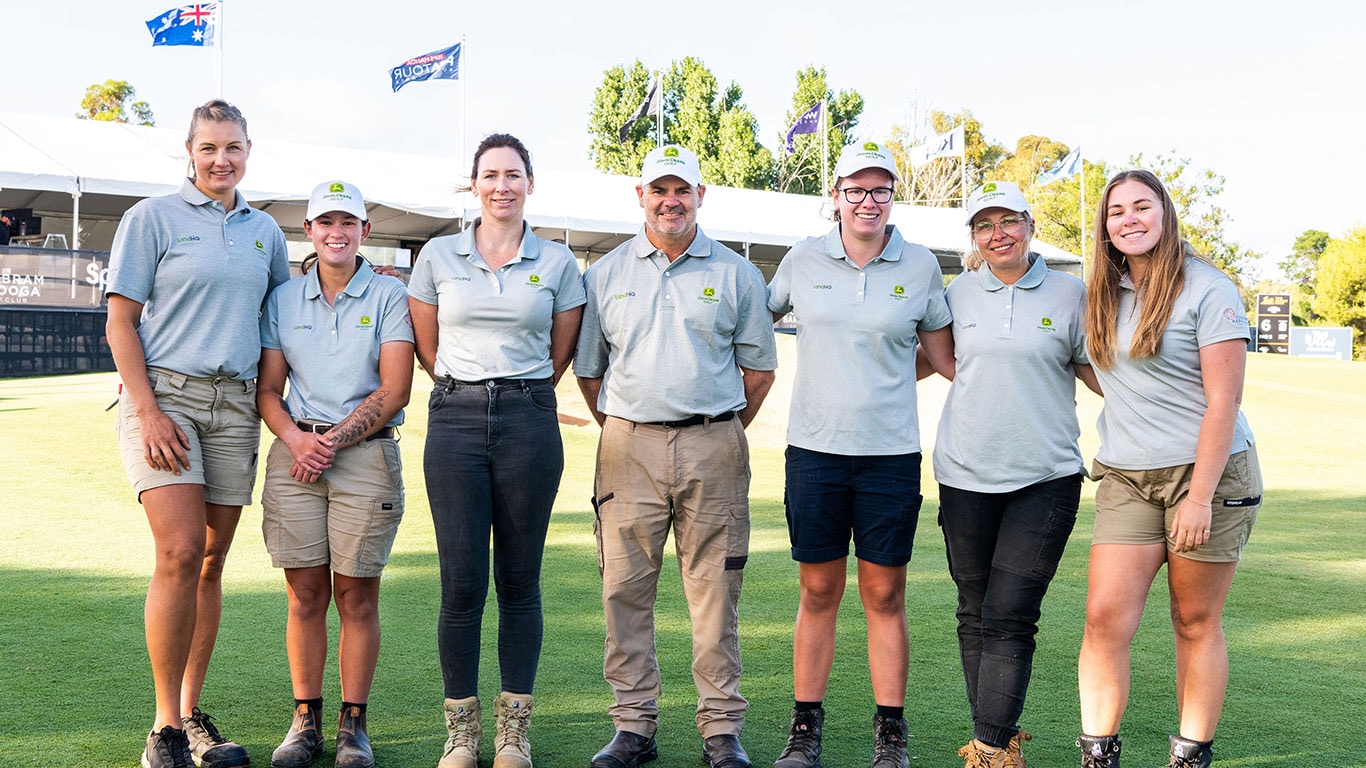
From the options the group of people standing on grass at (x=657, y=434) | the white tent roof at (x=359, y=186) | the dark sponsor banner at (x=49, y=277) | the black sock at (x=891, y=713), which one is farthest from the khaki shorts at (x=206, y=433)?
the white tent roof at (x=359, y=186)

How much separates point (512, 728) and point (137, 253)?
197cm

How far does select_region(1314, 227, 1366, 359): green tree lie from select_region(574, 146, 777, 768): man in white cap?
44.5 meters

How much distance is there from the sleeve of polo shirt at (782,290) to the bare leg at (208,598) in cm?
199

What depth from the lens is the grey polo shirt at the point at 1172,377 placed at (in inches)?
139

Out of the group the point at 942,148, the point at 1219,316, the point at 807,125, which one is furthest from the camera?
the point at 942,148

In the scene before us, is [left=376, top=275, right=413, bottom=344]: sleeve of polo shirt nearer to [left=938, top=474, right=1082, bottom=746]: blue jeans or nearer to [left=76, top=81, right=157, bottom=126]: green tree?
[left=938, top=474, right=1082, bottom=746]: blue jeans

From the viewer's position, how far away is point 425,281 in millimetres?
4078

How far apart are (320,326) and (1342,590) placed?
5.95 metres

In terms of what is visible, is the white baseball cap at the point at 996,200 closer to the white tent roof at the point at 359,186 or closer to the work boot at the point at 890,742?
the work boot at the point at 890,742

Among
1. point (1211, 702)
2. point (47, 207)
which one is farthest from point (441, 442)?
point (47, 207)

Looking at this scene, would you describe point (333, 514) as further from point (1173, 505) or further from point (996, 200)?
point (1173, 505)

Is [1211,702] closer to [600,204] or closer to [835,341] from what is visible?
[835,341]

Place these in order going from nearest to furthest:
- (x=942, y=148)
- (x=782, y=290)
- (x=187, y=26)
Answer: (x=782, y=290)
(x=187, y=26)
(x=942, y=148)

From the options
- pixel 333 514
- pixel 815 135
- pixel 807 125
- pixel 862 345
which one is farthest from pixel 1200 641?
pixel 815 135
